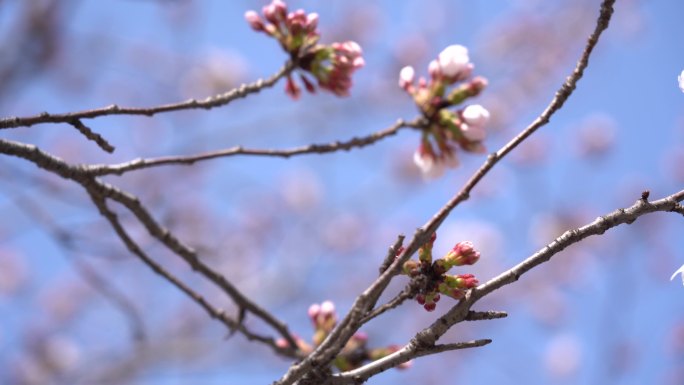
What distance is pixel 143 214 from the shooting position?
6.50 feet

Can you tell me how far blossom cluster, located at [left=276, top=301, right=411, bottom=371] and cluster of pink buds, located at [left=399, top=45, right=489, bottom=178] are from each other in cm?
57

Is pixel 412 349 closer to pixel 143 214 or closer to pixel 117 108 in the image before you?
pixel 117 108

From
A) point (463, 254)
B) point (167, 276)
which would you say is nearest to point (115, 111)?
point (167, 276)

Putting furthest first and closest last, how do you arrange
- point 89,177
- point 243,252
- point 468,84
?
point 243,252 < point 468,84 < point 89,177

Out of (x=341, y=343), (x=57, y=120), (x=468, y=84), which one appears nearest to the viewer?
(x=341, y=343)

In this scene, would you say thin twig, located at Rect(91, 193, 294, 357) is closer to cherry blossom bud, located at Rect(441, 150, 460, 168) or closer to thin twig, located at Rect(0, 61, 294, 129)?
thin twig, located at Rect(0, 61, 294, 129)

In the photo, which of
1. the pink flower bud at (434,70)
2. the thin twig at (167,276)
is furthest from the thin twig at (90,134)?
the pink flower bud at (434,70)

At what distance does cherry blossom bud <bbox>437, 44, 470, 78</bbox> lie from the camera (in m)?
2.08

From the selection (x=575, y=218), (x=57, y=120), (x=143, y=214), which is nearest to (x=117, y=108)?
(x=57, y=120)

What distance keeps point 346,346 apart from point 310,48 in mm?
993

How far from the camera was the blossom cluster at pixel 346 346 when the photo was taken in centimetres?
204

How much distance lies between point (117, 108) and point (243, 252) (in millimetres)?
6667

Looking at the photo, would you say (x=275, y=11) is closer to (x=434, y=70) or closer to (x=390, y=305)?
(x=434, y=70)

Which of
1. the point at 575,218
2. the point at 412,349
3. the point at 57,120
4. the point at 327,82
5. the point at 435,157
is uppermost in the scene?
the point at 575,218
